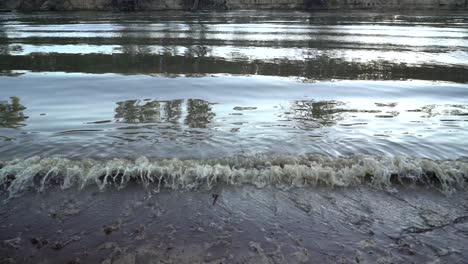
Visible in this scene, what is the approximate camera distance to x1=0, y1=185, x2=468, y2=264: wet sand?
4.08 m

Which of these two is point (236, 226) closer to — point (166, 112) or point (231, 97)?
point (166, 112)

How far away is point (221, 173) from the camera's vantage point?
5840 mm

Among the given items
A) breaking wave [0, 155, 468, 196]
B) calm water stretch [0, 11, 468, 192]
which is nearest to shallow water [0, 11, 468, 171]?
calm water stretch [0, 11, 468, 192]

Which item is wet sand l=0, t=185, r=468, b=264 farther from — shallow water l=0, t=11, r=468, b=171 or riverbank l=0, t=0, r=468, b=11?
riverbank l=0, t=0, r=468, b=11

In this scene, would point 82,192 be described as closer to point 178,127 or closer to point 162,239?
point 162,239

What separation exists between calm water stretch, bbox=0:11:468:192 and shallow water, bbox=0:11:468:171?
0.12ft

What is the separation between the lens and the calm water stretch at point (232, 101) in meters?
6.71

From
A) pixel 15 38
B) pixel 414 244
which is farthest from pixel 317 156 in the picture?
pixel 15 38

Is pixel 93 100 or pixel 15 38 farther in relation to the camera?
pixel 15 38

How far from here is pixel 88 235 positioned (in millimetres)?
4371

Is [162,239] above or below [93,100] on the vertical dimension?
→ below

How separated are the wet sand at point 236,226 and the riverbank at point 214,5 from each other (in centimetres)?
4062

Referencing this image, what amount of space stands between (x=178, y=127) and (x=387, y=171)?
157 inches

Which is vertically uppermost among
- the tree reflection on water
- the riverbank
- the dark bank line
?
the riverbank
